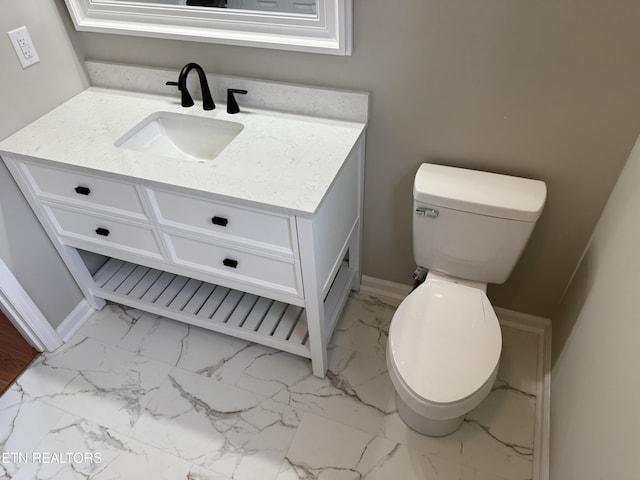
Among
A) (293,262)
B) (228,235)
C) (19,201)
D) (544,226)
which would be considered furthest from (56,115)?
(544,226)

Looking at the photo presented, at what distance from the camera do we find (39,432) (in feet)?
5.23

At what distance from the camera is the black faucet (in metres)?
1.46

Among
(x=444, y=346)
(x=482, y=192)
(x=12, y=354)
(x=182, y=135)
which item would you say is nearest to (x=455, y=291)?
(x=444, y=346)

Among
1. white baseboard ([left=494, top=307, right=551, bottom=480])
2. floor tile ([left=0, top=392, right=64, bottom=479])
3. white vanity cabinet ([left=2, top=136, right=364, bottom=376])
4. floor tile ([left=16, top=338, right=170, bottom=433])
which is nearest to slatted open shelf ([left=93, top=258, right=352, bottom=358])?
white vanity cabinet ([left=2, top=136, right=364, bottom=376])

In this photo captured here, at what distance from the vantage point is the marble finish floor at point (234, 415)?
4.84ft

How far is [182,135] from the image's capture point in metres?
1.67

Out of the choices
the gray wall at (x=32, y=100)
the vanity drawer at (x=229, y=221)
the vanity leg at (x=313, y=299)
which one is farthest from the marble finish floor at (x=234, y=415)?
the vanity drawer at (x=229, y=221)

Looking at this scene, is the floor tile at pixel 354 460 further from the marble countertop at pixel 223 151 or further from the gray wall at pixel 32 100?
the gray wall at pixel 32 100

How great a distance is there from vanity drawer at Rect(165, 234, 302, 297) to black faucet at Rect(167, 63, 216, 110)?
0.50m

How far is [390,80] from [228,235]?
0.71 metres

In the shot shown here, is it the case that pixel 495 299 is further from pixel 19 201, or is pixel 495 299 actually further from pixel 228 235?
pixel 19 201

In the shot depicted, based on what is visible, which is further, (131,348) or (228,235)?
(131,348)

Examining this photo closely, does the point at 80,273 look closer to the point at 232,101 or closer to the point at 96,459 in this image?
the point at 96,459

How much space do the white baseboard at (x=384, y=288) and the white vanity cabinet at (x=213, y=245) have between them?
0.34 feet
